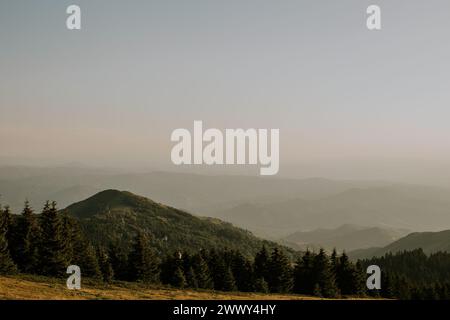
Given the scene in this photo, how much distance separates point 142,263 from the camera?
70.9 meters

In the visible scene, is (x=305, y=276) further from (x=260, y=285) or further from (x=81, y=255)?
(x=81, y=255)

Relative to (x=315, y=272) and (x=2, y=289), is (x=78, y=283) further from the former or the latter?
(x=315, y=272)

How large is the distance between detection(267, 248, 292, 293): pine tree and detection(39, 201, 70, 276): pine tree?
3662cm

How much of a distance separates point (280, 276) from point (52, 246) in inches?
1582

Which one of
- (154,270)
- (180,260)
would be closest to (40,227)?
(154,270)

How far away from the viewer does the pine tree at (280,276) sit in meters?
73.2

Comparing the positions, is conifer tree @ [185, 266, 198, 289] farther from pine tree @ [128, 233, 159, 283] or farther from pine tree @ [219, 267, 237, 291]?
pine tree @ [128, 233, 159, 283]

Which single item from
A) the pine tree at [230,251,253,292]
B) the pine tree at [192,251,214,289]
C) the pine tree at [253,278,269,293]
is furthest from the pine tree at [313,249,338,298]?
the pine tree at [192,251,214,289]

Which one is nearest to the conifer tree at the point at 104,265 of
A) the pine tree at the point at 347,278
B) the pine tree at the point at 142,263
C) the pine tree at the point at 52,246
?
the pine tree at the point at 142,263

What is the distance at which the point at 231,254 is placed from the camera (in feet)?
291

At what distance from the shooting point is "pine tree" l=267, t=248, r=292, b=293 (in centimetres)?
7325
